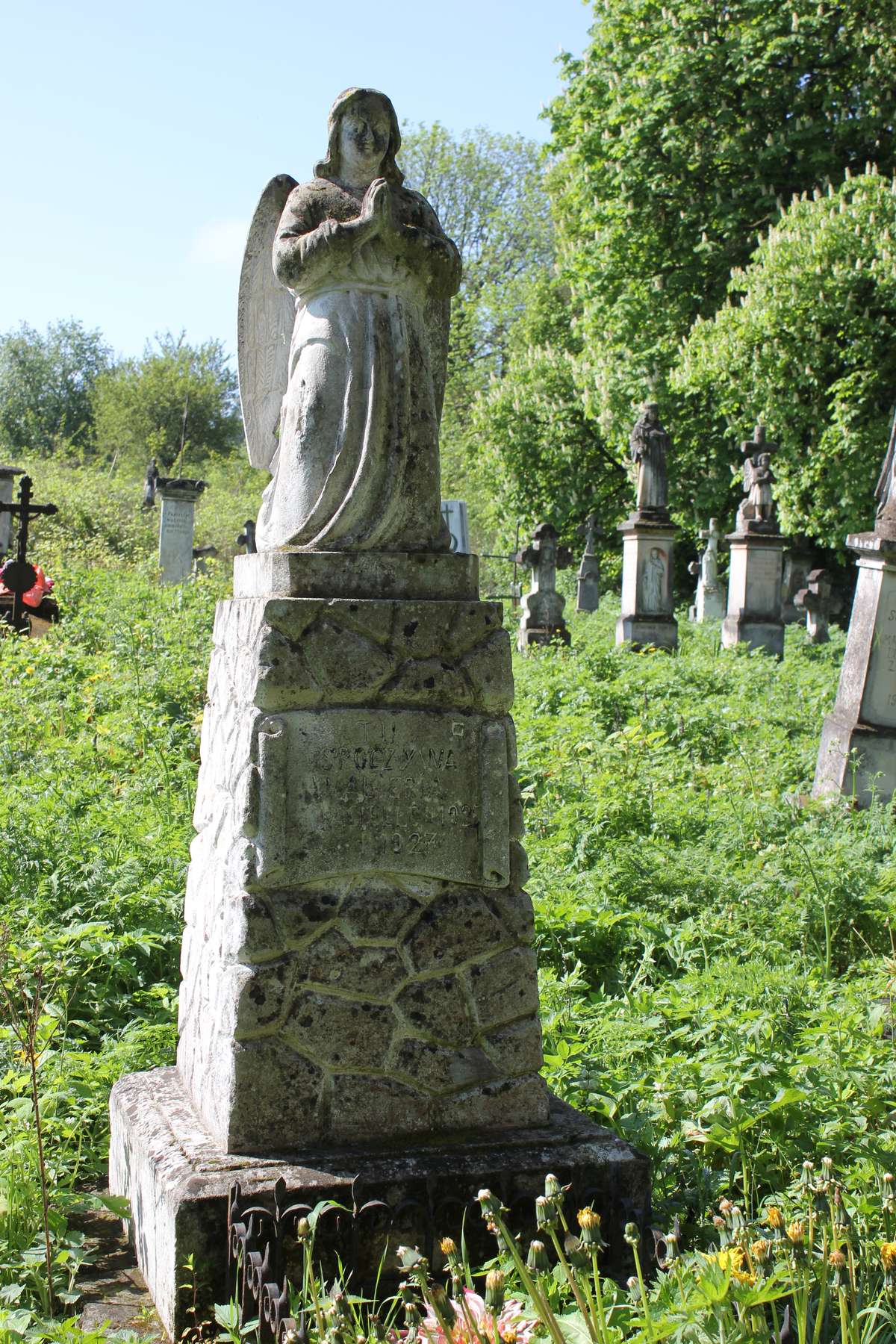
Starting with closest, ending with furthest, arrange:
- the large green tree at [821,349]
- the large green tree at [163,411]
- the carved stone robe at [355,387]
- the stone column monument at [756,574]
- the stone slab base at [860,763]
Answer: the carved stone robe at [355,387] → the stone slab base at [860,763] → the stone column monument at [756,574] → the large green tree at [821,349] → the large green tree at [163,411]

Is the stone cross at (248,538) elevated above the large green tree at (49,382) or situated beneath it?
situated beneath

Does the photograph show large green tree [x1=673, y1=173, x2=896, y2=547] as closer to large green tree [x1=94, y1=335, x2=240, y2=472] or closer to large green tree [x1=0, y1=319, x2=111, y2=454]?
large green tree [x1=94, y1=335, x2=240, y2=472]

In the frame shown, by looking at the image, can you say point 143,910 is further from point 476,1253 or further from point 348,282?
point 348,282

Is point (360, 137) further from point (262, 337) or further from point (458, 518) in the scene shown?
point (458, 518)

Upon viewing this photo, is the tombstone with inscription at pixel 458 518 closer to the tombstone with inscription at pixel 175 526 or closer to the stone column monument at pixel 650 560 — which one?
the stone column monument at pixel 650 560

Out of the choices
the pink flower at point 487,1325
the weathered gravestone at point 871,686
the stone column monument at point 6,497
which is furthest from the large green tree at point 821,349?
the pink flower at point 487,1325

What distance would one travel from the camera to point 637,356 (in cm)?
2255

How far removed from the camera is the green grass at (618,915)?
3.65 m

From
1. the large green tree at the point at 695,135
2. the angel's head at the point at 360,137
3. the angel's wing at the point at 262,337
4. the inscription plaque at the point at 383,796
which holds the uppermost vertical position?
the large green tree at the point at 695,135

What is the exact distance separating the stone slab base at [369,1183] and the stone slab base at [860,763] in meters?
5.28

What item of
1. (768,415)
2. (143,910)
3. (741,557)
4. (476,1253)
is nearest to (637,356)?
(768,415)

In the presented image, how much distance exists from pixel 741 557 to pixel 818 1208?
51.6ft

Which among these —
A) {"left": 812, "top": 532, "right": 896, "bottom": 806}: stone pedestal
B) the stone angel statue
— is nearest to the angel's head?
the stone angel statue

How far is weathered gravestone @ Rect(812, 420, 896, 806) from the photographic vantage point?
27.1 feet
